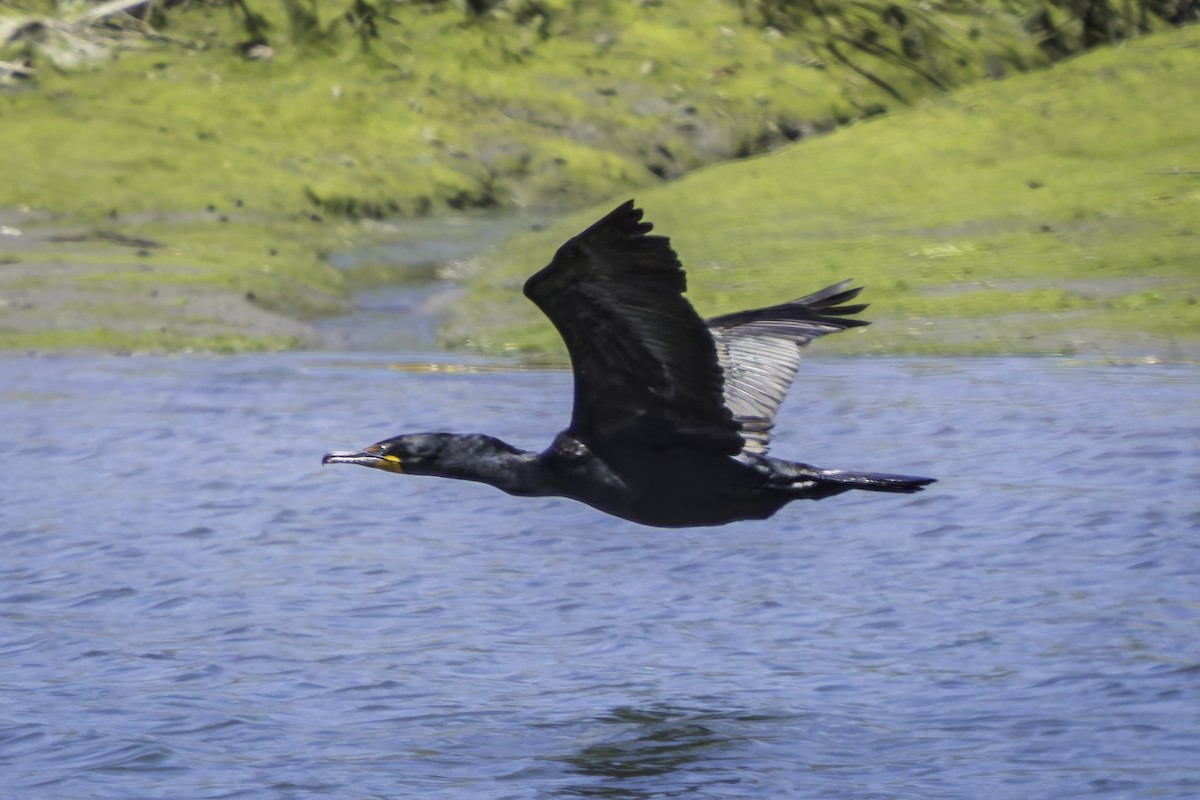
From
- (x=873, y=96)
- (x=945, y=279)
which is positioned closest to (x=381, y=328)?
(x=945, y=279)

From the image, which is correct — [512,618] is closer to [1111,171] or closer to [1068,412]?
[1068,412]

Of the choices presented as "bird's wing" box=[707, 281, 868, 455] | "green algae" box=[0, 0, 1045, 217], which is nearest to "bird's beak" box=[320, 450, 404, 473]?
"bird's wing" box=[707, 281, 868, 455]

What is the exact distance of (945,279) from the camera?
536 inches

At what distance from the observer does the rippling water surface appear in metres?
5.45

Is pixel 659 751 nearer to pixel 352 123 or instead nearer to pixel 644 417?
pixel 644 417

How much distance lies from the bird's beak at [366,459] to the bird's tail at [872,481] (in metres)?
1.36

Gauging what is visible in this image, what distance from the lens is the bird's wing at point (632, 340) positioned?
5.15 m

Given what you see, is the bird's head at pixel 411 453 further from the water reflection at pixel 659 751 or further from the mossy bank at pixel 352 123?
the mossy bank at pixel 352 123

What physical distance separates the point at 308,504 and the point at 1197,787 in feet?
16.8

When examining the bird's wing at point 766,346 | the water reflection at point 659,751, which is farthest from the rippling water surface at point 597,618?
the bird's wing at point 766,346

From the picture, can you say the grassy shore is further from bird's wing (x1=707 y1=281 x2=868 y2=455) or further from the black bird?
the black bird

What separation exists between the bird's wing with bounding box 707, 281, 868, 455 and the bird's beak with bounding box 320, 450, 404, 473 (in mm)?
1211

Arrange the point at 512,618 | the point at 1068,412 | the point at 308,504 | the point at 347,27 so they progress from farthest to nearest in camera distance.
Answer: the point at 347,27
the point at 1068,412
the point at 308,504
the point at 512,618

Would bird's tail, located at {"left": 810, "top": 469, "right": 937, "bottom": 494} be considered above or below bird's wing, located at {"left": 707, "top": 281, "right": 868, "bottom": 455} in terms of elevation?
below
